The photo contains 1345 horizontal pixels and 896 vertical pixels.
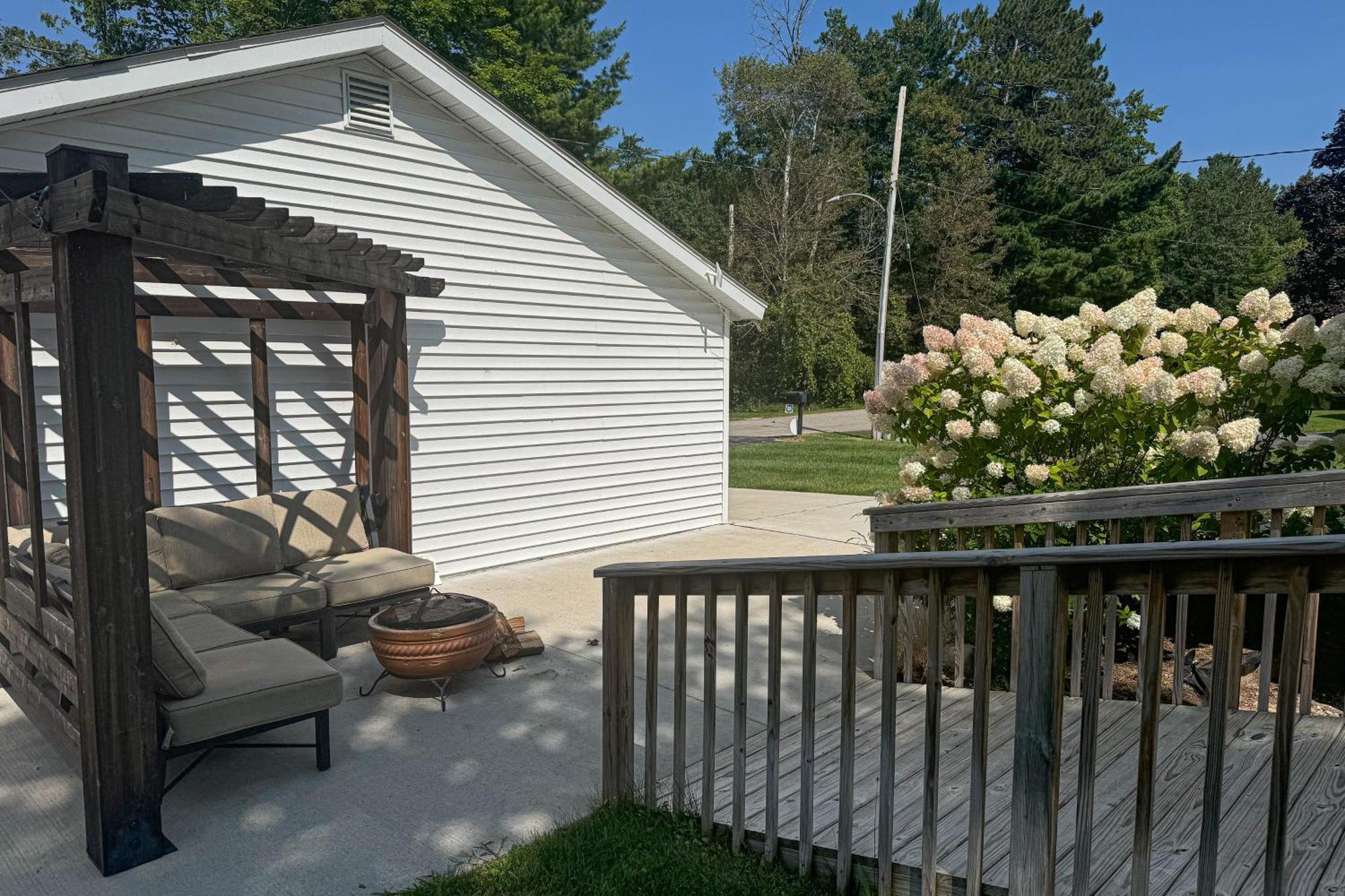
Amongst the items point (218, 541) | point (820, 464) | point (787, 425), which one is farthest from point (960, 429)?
point (787, 425)

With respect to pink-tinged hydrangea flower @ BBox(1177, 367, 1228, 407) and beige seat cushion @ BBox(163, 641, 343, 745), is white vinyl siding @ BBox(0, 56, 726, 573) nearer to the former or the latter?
beige seat cushion @ BBox(163, 641, 343, 745)

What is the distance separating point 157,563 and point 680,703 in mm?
3780

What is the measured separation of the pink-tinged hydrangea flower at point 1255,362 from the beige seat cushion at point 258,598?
518cm

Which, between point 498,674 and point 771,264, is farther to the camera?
point 771,264

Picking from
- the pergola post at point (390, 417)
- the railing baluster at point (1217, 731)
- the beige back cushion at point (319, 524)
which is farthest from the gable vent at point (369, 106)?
the railing baluster at point (1217, 731)

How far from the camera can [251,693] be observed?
3652 millimetres

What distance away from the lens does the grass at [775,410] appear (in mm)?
28172

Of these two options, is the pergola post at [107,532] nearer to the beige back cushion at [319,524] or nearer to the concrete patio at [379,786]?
the concrete patio at [379,786]

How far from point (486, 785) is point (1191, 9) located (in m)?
39.3

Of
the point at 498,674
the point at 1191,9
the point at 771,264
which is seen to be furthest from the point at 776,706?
the point at 1191,9

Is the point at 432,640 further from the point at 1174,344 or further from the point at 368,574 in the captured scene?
the point at 1174,344

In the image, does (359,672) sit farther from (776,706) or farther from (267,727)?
(776,706)

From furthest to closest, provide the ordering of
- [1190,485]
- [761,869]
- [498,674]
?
1. [498,674]
2. [1190,485]
3. [761,869]

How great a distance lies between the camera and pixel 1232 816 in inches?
94.7
